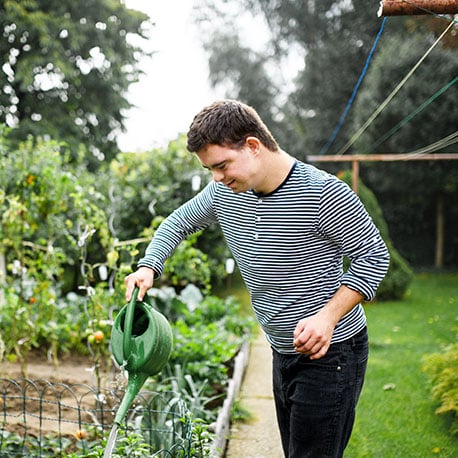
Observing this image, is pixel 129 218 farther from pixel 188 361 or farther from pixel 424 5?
pixel 424 5

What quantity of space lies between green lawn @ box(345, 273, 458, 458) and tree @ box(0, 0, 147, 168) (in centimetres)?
780

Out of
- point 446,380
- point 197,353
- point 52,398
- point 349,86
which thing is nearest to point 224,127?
point 446,380

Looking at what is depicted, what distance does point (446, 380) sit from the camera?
10.8 ft

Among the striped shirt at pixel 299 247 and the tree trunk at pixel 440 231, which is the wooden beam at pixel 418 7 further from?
the tree trunk at pixel 440 231

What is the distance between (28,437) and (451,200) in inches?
465

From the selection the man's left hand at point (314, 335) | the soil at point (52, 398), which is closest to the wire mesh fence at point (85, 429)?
the soil at point (52, 398)

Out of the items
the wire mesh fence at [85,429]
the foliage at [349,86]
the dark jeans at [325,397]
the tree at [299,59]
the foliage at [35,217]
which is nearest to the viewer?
the dark jeans at [325,397]

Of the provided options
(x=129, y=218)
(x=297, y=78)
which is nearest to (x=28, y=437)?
(x=129, y=218)

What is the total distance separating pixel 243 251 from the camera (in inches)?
66.3

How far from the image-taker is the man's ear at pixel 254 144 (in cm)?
150

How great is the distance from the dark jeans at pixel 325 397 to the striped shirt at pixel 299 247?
6cm

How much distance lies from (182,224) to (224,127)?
0.47m

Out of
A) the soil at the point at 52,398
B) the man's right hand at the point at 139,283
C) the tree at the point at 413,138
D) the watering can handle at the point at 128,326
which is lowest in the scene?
the soil at the point at 52,398

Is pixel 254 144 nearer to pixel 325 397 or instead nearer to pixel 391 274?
pixel 325 397
